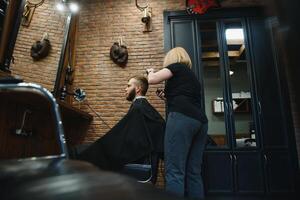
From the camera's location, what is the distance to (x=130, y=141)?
2281 mm

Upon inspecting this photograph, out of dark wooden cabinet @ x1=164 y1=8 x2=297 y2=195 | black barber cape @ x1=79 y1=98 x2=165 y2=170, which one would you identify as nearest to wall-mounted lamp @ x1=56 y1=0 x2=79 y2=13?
dark wooden cabinet @ x1=164 y1=8 x2=297 y2=195

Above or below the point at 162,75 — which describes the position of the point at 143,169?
below

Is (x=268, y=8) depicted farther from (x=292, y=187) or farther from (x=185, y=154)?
(x=292, y=187)

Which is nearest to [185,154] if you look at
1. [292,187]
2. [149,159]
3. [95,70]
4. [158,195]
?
[149,159]

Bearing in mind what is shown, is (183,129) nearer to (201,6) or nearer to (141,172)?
(141,172)

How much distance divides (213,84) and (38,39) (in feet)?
8.28

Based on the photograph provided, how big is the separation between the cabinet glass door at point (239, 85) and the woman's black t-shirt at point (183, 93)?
1.86 metres

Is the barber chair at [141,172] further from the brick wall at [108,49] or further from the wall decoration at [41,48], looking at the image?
the brick wall at [108,49]

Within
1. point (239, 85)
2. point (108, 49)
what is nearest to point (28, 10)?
point (108, 49)

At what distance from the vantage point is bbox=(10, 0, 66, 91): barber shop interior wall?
2.38 metres

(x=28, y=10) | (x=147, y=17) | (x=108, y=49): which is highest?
(x=147, y=17)

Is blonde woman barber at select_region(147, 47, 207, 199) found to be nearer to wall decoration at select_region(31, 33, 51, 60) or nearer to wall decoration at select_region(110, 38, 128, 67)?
wall decoration at select_region(31, 33, 51, 60)

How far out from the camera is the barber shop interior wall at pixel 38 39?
238 centimetres

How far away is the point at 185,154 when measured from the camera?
2.08m
